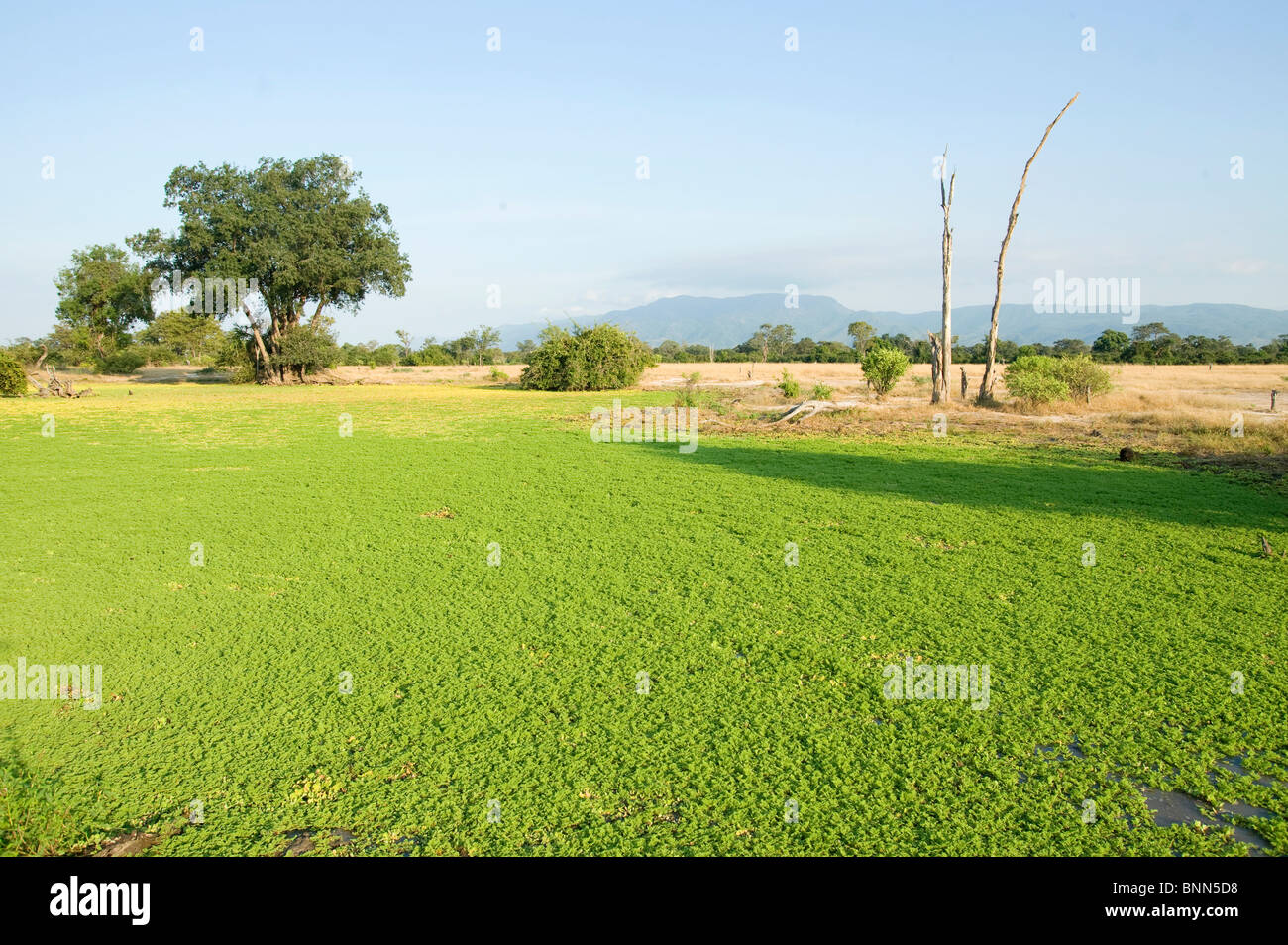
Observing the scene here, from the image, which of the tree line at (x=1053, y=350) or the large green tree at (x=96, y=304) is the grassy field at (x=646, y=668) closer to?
the tree line at (x=1053, y=350)

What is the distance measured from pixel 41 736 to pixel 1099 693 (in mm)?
5476

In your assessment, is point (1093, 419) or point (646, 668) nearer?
point (646, 668)

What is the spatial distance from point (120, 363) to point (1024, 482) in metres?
54.4

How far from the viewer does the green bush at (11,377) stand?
93.0 feet

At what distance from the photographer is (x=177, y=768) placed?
3.41m

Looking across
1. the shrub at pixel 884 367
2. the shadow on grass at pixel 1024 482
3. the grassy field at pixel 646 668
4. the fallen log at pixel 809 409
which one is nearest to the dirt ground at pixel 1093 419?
the fallen log at pixel 809 409

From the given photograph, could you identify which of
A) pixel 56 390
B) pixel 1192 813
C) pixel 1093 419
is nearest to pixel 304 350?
pixel 56 390

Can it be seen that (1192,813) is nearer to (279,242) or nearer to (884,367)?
(884,367)

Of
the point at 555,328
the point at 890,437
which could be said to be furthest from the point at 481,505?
the point at 555,328

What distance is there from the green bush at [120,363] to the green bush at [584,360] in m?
30.1

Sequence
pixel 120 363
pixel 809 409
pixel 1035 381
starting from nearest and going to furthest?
pixel 809 409
pixel 1035 381
pixel 120 363

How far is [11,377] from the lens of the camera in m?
28.4

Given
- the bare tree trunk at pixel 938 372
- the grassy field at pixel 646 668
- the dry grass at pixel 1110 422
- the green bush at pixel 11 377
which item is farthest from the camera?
the green bush at pixel 11 377
